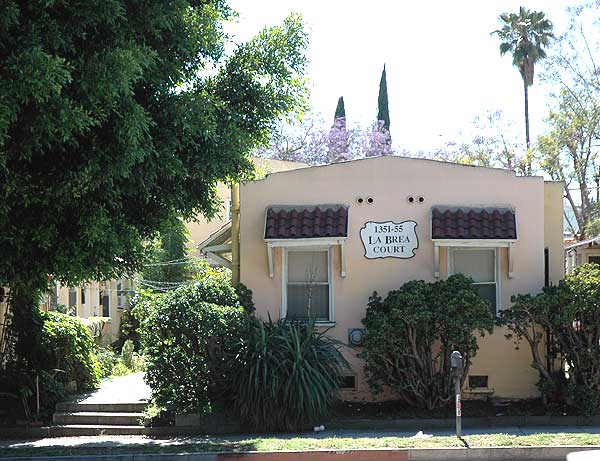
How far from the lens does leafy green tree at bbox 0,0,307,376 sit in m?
9.13

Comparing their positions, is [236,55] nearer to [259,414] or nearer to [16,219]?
[16,219]

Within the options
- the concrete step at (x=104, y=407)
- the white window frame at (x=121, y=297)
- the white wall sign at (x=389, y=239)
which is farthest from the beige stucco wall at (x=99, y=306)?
the white wall sign at (x=389, y=239)

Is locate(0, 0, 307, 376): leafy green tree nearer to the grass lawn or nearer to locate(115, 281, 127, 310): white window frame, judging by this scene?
the grass lawn

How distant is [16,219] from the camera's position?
33.3ft

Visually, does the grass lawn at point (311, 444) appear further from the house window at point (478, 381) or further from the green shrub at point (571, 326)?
the house window at point (478, 381)

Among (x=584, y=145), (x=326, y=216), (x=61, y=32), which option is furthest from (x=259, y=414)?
(x=584, y=145)

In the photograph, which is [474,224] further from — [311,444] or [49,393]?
[49,393]

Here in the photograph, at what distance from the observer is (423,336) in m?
13.6

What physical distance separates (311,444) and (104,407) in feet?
15.3

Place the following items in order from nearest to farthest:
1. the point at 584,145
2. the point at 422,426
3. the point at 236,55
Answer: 1. the point at 236,55
2. the point at 422,426
3. the point at 584,145

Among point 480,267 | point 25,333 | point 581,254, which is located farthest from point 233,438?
point 581,254

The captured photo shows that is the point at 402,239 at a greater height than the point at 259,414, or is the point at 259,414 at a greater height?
the point at 402,239

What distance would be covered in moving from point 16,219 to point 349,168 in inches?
252

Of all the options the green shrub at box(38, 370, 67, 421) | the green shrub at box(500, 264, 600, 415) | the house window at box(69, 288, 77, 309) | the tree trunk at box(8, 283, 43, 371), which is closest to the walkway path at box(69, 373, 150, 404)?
the green shrub at box(38, 370, 67, 421)
